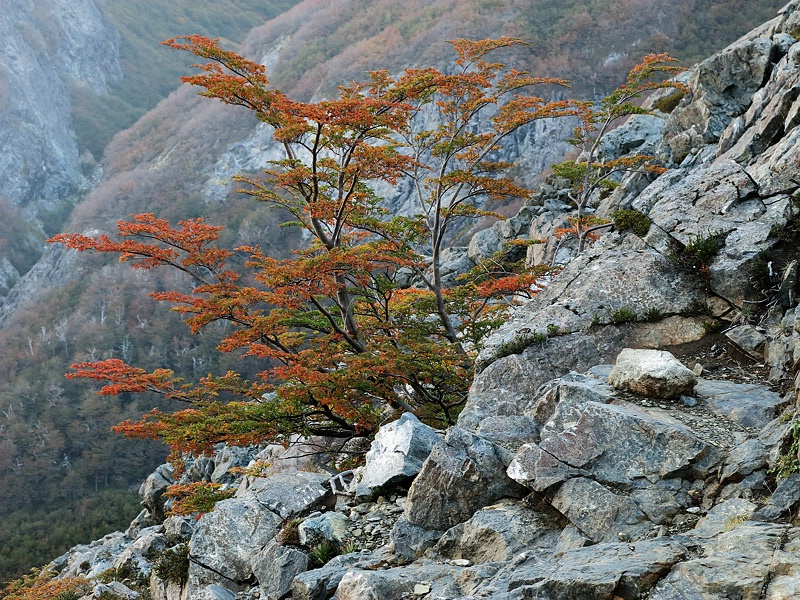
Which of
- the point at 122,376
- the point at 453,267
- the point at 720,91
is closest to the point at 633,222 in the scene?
the point at 122,376

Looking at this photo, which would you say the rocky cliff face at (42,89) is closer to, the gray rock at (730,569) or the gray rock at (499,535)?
the gray rock at (499,535)

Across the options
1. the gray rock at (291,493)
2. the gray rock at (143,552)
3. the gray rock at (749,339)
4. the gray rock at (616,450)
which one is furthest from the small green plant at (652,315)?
the gray rock at (143,552)

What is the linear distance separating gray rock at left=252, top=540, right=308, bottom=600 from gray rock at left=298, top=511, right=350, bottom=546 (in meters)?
0.18

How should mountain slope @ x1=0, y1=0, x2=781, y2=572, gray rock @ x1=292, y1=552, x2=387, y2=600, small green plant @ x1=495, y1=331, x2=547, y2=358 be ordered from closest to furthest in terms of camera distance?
1. gray rock @ x1=292, y1=552, x2=387, y2=600
2. small green plant @ x1=495, y1=331, x2=547, y2=358
3. mountain slope @ x1=0, y1=0, x2=781, y2=572

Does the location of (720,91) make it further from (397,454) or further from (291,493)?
(291,493)

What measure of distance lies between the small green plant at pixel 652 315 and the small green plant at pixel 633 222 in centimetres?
154

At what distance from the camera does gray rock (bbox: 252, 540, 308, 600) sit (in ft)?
23.2

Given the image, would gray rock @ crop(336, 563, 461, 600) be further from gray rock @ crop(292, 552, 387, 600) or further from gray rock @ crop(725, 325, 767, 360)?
gray rock @ crop(725, 325, 767, 360)

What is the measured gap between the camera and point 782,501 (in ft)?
16.2

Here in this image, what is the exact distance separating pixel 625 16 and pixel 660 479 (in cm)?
7525

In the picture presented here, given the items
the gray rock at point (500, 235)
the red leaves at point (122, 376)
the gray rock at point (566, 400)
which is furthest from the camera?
the gray rock at point (500, 235)

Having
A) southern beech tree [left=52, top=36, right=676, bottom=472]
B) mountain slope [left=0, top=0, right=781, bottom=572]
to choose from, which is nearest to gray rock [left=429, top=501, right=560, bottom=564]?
southern beech tree [left=52, top=36, right=676, bottom=472]

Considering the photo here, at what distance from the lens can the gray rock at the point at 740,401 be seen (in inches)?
259

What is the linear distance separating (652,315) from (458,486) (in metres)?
4.52
